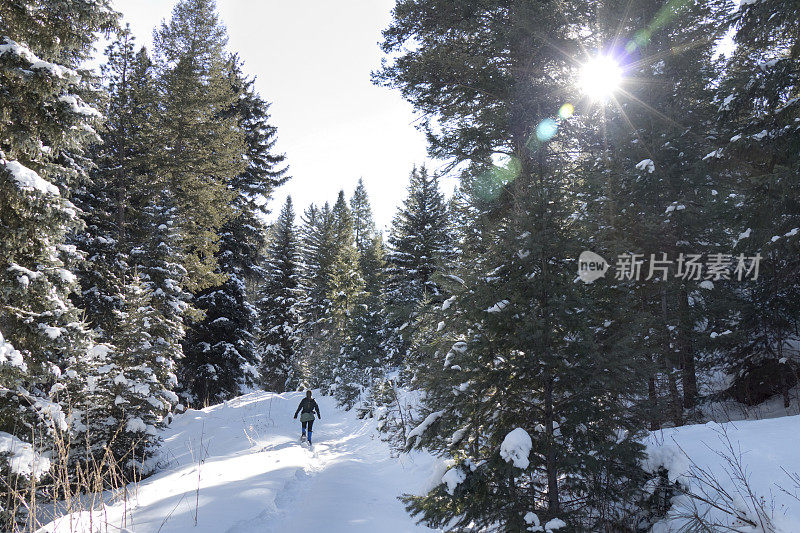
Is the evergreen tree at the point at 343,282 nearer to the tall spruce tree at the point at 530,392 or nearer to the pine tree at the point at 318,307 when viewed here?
the pine tree at the point at 318,307

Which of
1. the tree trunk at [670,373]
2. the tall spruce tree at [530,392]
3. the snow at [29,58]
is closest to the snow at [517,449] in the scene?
the tall spruce tree at [530,392]

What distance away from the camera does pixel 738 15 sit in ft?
27.8

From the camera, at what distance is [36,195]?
6.79 m

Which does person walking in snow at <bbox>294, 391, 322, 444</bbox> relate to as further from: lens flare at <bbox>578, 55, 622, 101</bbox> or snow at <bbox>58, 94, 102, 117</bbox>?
lens flare at <bbox>578, 55, 622, 101</bbox>

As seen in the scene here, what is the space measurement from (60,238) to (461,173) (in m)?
10.9

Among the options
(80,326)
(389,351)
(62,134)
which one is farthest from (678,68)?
(389,351)

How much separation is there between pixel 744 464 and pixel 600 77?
11883 mm

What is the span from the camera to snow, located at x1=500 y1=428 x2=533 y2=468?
13.2 feet

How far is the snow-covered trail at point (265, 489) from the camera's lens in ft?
16.6

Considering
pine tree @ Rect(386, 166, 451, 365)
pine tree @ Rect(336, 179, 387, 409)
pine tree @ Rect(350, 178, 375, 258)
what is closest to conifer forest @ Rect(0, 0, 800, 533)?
pine tree @ Rect(336, 179, 387, 409)

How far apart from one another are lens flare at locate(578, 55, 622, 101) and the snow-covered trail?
11.6m

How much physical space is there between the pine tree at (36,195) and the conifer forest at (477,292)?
0.14 feet

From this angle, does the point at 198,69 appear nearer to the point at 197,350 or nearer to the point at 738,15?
the point at 197,350

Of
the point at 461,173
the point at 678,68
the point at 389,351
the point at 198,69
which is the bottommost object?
the point at 389,351
